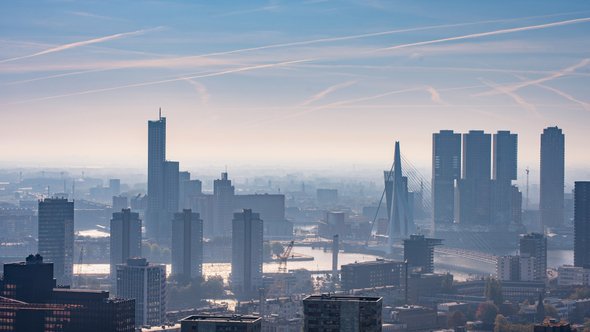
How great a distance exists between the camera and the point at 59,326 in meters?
18.8

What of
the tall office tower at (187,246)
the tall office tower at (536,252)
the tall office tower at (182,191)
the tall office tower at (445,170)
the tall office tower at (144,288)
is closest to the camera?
the tall office tower at (144,288)

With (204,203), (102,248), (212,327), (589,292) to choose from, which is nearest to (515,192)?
(204,203)

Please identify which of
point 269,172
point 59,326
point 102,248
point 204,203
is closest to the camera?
point 59,326

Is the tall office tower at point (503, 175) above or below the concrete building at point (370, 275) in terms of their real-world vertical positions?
above

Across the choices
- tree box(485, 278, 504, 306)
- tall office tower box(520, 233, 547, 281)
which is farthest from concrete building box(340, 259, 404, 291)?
tall office tower box(520, 233, 547, 281)

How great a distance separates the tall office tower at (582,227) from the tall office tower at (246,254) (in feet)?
33.0

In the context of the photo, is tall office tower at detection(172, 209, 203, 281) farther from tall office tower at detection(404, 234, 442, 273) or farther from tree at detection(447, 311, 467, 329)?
tree at detection(447, 311, 467, 329)

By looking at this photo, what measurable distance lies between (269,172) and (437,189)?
6067 cm

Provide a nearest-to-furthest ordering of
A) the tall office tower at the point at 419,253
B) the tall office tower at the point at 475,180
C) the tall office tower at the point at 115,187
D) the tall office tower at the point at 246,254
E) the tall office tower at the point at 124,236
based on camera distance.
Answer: the tall office tower at the point at 246,254, the tall office tower at the point at 419,253, the tall office tower at the point at 124,236, the tall office tower at the point at 475,180, the tall office tower at the point at 115,187

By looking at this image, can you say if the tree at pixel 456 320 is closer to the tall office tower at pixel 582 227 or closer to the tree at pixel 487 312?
the tree at pixel 487 312

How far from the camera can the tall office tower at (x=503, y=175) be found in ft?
183

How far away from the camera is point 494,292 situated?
105ft

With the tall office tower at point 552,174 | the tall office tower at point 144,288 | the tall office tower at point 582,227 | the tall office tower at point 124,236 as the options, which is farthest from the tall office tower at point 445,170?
the tall office tower at point 144,288

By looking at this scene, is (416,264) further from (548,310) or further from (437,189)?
(437,189)
